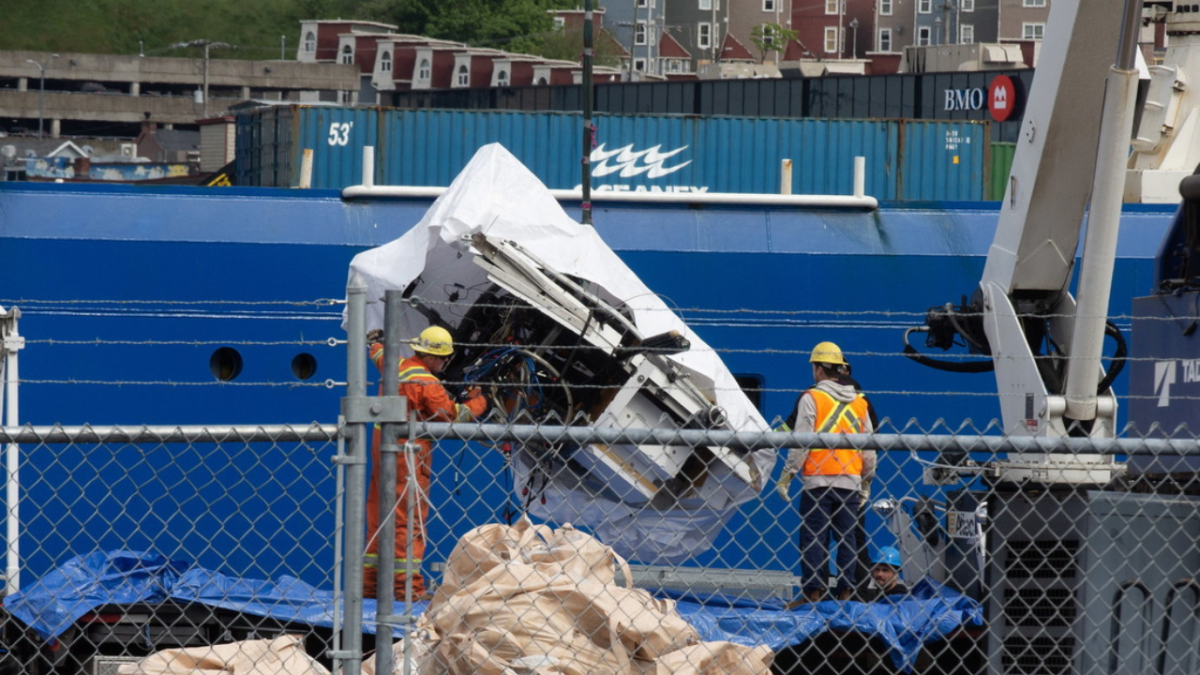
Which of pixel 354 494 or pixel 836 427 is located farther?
pixel 836 427

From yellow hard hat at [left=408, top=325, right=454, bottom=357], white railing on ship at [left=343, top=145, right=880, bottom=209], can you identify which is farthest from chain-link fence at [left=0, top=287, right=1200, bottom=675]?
white railing on ship at [left=343, top=145, right=880, bottom=209]

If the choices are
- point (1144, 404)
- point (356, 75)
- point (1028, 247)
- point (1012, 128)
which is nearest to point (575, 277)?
point (1028, 247)

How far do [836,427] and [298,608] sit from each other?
3.46 m

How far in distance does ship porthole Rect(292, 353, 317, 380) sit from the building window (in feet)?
248

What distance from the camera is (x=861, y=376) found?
1183cm

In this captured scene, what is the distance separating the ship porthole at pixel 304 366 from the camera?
11.5 m

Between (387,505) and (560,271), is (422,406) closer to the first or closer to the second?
(560,271)

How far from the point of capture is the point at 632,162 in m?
16.9

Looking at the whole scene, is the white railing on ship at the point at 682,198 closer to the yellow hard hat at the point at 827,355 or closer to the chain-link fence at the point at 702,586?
the chain-link fence at the point at 702,586

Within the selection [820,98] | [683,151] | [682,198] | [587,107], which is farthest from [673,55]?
[587,107]

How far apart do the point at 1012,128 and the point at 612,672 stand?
25844 mm

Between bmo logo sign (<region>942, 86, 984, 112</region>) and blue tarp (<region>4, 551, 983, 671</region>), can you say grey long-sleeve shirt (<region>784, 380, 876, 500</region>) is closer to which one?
blue tarp (<region>4, 551, 983, 671</region>)

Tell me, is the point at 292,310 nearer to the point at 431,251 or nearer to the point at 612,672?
the point at 431,251

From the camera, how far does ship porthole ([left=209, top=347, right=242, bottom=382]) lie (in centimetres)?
1138
